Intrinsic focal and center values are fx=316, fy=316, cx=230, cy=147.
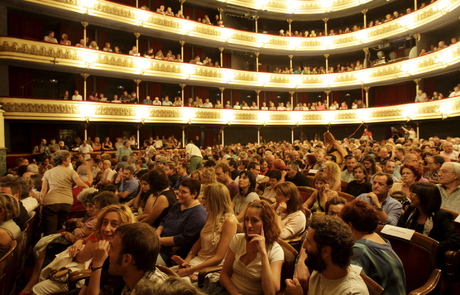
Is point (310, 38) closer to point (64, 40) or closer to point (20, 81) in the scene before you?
point (64, 40)

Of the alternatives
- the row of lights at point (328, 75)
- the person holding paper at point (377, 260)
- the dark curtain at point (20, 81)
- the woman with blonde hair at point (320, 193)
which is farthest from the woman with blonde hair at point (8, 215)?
the dark curtain at point (20, 81)

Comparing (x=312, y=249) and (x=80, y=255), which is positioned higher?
(x=312, y=249)

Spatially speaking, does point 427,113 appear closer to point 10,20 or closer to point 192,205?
point 192,205

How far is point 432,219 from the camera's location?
3.05 metres

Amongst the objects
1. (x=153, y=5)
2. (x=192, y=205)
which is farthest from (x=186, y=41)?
(x=192, y=205)

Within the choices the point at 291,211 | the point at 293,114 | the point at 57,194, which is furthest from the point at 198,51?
the point at 291,211

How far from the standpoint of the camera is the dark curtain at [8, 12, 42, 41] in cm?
1431

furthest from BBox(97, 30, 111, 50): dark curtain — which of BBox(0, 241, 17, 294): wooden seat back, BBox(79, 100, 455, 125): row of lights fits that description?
BBox(0, 241, 17, 294): wooden seat back

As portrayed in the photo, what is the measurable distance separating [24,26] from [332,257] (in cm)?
1739

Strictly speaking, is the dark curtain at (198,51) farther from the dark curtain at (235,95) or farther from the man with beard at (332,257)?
the man with beard at (332,257)

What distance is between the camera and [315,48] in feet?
73.6

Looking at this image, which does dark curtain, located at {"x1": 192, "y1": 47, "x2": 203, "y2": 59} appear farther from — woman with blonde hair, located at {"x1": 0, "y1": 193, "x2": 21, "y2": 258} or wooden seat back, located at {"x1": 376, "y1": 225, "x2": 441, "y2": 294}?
wooden seat back, located at {"x1": 376, "y1": 225, "x2": 441, "y2": 294}

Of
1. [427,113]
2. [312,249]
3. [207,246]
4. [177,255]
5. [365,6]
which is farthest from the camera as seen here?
[365,6]

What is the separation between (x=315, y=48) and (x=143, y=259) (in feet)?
74.9
